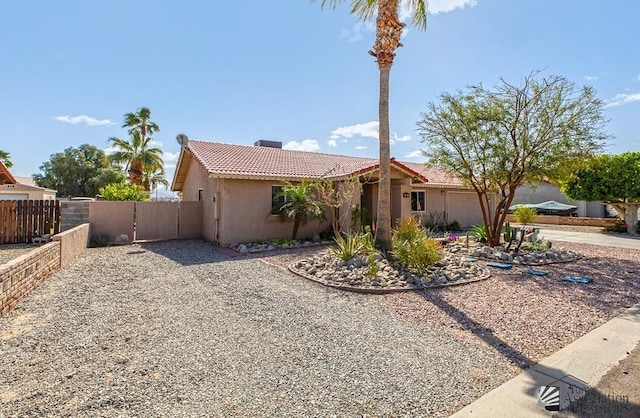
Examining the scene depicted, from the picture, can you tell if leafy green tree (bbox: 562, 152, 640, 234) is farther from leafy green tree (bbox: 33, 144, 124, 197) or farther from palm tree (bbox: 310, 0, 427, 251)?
leafy green tree (bbox: 33, 144, 124, 197)

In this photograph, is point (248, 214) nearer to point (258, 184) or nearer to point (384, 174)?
point (258, 184)

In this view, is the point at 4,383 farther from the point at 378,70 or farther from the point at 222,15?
the point at 222,15

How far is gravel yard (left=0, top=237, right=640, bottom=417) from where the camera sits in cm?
348

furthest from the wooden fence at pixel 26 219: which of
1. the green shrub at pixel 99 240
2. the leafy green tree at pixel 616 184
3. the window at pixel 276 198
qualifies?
the leafy green tree at pixel 616 184

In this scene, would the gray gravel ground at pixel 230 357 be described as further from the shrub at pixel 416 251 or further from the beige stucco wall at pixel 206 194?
the beige stucco wall at pixel 206 194

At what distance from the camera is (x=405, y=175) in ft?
57.9

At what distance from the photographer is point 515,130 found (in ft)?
40.5

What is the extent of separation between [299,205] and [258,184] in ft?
7.35

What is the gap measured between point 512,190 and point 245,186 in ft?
36.3

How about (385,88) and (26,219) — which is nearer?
(385,88)

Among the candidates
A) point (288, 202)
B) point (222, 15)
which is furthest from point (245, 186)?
point (222, 15)

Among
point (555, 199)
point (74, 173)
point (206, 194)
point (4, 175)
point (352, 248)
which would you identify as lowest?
point (352, 248)

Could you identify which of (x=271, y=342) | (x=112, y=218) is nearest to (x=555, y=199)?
(x=271, y=342)

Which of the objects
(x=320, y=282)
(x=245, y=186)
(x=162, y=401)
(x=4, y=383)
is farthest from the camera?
(x=245, y=186)
